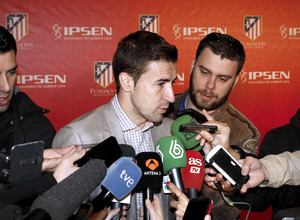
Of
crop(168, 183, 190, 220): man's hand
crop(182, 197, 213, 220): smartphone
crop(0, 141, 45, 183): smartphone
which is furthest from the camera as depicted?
crop(168, 183, 190, 220): man's hand

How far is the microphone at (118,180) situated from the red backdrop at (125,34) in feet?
6.86

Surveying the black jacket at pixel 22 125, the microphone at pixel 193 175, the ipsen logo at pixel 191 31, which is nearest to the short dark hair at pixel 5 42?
the black jacket at pixel 22 125

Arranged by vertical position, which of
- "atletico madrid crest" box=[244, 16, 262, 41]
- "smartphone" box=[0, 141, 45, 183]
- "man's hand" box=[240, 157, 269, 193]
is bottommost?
"man's hand" box=[240, 157, 269, 193]

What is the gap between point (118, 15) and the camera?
327cm

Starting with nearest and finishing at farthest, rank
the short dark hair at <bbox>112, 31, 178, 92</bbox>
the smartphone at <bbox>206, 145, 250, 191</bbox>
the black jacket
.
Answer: the smartphone at <bbox>206, 145, 250, 191</bbox>, the short dark hair at <bbox>112, 31, 178, 92</bbox>, the black jacket

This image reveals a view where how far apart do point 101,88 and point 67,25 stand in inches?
28.1

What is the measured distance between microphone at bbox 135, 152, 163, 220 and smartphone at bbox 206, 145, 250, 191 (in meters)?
0.23

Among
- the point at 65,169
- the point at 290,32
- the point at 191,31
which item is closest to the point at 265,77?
the point at 290,32

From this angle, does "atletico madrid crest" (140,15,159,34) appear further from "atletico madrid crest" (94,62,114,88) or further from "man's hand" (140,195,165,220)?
"man's hand" (140,195,165,220)

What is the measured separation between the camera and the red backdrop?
3170mm

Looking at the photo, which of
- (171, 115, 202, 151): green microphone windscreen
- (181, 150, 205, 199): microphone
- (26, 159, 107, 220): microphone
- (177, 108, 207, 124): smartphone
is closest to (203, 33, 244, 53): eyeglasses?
(177, 108, 207, 124): smartphone

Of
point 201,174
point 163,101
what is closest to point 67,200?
point 201,174

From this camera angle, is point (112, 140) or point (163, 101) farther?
point (163, 101)

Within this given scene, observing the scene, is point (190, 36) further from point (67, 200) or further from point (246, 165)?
point (67, 200)
